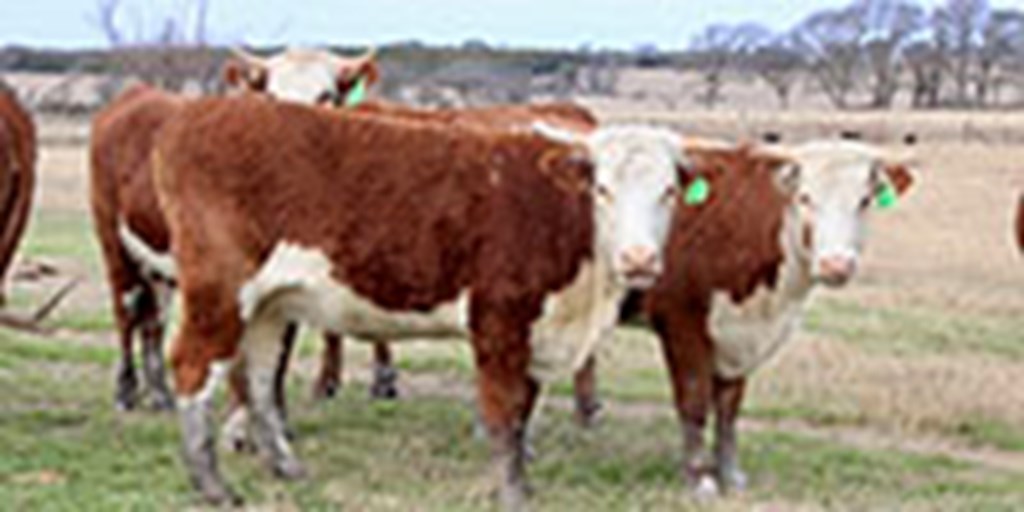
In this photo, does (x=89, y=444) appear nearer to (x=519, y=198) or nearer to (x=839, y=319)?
(x=519, y=198)

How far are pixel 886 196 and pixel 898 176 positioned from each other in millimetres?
176

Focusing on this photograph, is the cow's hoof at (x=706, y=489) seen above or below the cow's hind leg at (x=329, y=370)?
above

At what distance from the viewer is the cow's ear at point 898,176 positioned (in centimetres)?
911

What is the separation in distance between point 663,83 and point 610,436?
84.0 m

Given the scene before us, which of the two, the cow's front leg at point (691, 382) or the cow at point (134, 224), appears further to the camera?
the cow at point (134, 224)

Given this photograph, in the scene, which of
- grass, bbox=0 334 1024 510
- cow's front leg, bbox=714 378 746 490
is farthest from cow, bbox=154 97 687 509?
cow's front leg, bbox=714 378 746 490

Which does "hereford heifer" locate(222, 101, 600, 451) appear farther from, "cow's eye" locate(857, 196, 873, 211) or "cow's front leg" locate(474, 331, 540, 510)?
"cow's eye" locate(857, 196, 873, 211)

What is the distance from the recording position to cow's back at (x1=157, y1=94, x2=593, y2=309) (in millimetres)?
8047

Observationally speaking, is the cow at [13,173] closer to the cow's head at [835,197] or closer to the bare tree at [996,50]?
the cow's head at [835,197]

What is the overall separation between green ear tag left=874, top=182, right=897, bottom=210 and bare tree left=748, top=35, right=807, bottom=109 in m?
70.3

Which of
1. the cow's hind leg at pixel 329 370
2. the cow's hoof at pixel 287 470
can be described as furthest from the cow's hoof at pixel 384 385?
the cow's hoof at pixel 287 470

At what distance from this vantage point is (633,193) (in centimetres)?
805

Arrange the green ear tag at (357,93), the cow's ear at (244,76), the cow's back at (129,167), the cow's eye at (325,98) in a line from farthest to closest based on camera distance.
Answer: the green ear tag at (357,93) → the cow's ear at (244,76) → the cow's eye at (325,98) → the cow's back at (129,167)

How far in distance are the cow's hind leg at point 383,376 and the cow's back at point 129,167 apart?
2158 mm
